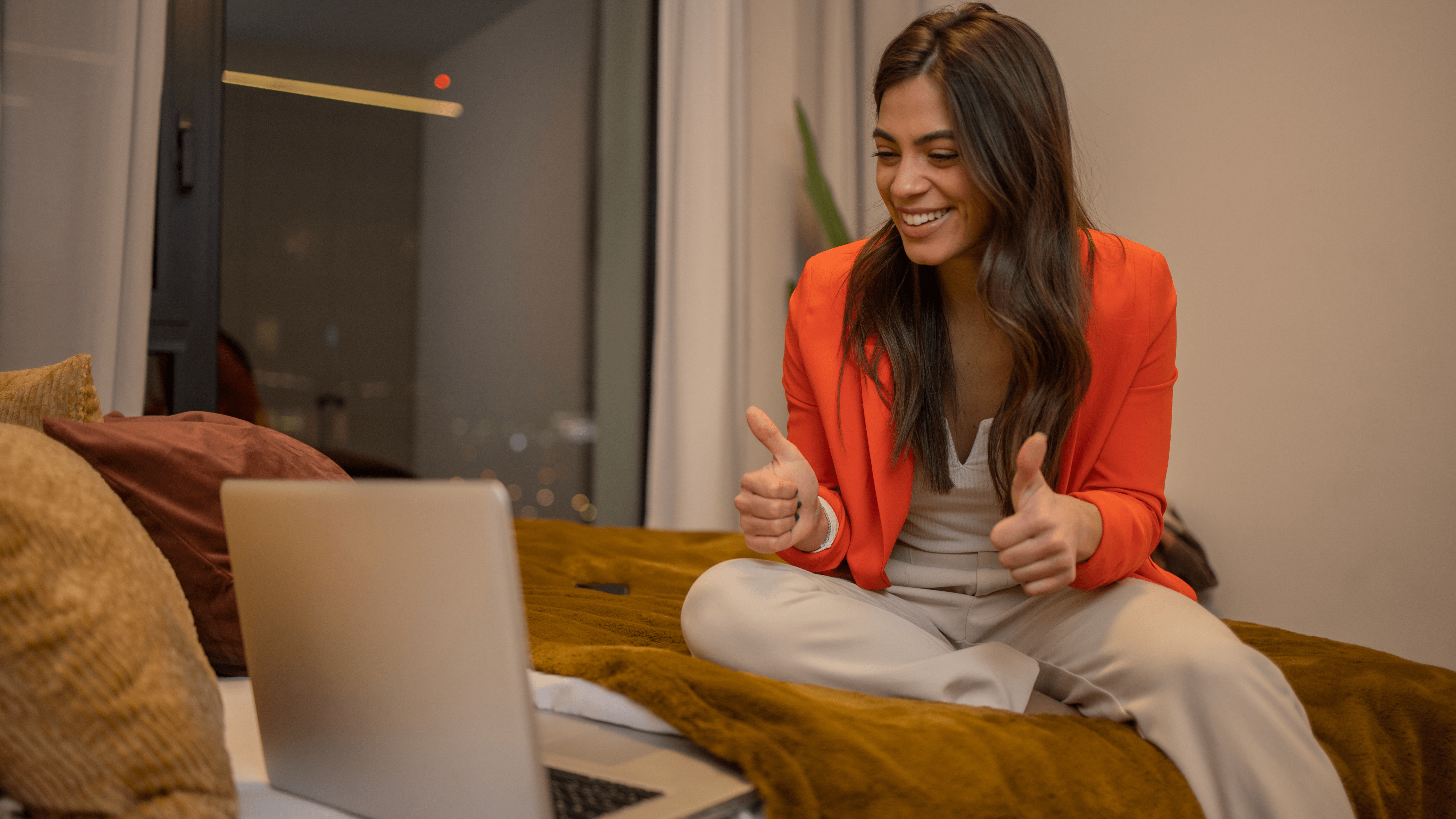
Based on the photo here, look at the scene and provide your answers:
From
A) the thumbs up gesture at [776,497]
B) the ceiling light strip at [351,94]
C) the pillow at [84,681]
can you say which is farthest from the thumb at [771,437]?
the ceiling light strip at [351,94]

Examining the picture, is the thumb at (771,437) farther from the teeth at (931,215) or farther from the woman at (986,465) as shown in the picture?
the teeth at (931,215)

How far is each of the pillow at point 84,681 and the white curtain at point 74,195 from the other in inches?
72.6

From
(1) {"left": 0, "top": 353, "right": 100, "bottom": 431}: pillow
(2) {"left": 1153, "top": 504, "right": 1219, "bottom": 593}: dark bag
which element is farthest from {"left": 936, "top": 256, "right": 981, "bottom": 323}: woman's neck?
(2) {"left": 1153, "top": 504, "right": 1219, "bottom": 593}: dark bag

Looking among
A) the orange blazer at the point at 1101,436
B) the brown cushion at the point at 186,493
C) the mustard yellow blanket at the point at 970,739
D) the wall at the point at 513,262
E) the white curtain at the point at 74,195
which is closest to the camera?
the mustard yellow blanket at the point at 970,739

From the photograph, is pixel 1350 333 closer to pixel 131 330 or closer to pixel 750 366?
pixel 750 366

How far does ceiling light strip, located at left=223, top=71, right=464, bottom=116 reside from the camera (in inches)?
107

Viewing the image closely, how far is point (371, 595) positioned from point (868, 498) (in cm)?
68

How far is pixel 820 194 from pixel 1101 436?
214 centimetres

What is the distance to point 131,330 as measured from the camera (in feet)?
7.57

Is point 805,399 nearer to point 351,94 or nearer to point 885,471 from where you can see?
point 885,471

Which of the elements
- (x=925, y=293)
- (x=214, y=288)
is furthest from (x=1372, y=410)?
(x=214, y=288)

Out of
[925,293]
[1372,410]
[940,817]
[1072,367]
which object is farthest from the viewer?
[1372,410]

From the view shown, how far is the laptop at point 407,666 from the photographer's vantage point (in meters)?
0.60

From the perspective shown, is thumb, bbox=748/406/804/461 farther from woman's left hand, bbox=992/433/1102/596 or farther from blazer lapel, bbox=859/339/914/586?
woman's left hand, bbox=992/433/1102/596
